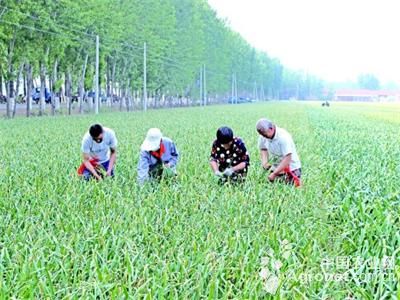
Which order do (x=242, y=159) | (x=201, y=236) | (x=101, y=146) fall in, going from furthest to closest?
(x=101, y=146) < (x=242, y=159) < (x=201, y=236)

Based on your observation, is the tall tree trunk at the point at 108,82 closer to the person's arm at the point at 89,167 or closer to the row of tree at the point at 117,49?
the row of tree at the point at 117,49

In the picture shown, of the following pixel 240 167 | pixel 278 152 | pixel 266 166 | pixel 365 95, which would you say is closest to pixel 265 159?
pixel 266 166

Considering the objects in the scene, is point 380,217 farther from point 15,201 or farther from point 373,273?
point 15,201

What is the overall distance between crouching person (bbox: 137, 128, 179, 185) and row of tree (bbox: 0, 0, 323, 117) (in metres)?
18.2

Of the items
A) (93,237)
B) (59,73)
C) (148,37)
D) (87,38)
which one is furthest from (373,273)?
(148,37)

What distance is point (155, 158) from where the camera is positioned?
7754 millimetres

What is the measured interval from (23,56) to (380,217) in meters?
25.0

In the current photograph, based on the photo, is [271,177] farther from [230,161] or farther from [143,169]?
[143,169]

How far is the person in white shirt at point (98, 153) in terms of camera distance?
7.90 m

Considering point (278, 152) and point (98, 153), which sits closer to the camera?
point (278, 152)

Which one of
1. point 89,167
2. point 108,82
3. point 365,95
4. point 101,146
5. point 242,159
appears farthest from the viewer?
point 365,95

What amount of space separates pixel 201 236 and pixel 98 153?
12.0ft

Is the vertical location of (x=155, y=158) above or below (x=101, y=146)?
below

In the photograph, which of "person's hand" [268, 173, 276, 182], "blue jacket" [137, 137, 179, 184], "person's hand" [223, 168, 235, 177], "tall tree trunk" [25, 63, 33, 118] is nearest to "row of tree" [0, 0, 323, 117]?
"tall tree trunk" [25, 63, 33, 118]
